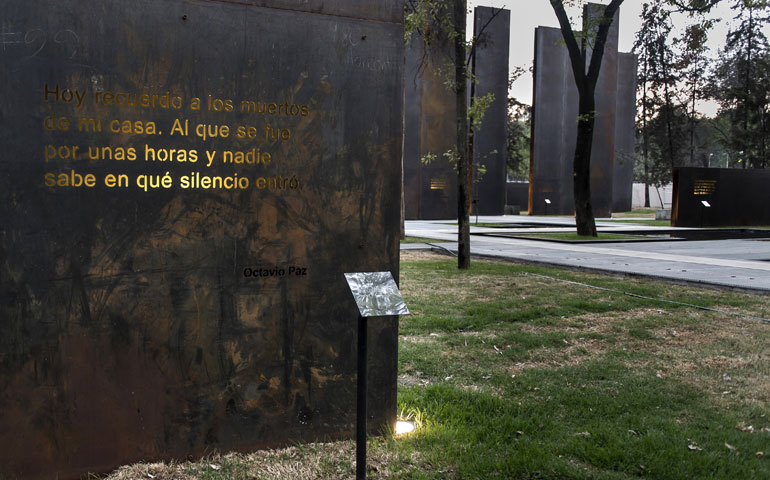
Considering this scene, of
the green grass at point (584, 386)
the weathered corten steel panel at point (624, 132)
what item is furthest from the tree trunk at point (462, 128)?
the weathered corten steel panel at point (624, 132)

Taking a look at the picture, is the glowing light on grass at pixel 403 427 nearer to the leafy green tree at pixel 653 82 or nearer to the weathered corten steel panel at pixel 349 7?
the weathered corten steel panel at pixel 349 7

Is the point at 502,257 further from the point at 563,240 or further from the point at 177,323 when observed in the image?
the point at 177,323

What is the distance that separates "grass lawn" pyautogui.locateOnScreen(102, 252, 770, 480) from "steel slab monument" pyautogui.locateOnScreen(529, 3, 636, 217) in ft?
118

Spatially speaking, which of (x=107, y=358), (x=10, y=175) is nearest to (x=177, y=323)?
(x=107, y=358)

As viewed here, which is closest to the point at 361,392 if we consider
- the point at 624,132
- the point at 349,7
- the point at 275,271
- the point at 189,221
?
the point at 275,271

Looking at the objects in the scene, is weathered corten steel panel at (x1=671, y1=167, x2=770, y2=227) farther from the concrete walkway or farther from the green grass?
the green grass

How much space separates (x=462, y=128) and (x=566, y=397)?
7704mm

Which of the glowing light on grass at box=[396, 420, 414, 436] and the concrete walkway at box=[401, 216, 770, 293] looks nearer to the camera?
the glowing light on grass at box=[396, 420, 414, 436]

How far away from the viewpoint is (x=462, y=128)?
1211 cm

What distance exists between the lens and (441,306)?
873 cm

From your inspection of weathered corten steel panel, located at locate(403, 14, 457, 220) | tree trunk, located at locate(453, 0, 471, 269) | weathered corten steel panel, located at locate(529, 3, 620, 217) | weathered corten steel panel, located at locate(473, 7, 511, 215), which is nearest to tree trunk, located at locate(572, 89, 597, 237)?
tree trunk, located at locate(453, 0, 471, 269)

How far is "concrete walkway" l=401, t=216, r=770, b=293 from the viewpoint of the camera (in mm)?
11750

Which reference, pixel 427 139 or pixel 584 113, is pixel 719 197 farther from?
pixel 427 139

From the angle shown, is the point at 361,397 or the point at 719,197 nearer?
the point at 361,397
